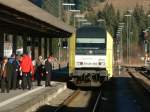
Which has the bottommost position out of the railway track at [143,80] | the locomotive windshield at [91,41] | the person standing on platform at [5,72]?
the railway track at [143,80]

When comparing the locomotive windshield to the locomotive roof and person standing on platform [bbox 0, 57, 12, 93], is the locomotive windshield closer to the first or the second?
the locomotive roof

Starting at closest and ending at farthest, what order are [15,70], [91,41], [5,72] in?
[5,72]
[15,70]
[91,41]

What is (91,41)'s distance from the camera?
33.4m

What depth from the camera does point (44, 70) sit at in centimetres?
3272

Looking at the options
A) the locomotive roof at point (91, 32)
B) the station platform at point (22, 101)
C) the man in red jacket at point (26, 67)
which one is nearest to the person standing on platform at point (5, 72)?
the station platform at point (22, 101)

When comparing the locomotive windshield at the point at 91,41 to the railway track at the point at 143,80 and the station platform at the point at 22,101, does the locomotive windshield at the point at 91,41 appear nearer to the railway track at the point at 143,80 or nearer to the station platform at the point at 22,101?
the railway track at the point at 143,80

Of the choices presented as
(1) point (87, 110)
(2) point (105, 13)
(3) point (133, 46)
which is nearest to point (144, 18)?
(2) point (105, 13)

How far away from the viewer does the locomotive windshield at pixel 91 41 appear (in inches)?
1299

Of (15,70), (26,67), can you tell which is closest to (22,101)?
(15,70)

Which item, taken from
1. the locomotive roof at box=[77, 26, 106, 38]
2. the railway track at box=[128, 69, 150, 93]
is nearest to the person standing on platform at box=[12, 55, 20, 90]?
the locomotive roof at box=[77, 26, 106, 38]

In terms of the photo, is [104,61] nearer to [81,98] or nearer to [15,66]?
[81,98]

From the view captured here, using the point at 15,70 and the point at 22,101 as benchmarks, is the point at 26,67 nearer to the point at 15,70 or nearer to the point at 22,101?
the point at 15,70

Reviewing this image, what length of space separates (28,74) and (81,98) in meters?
2.82

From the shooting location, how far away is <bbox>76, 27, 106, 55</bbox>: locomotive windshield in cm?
3300
